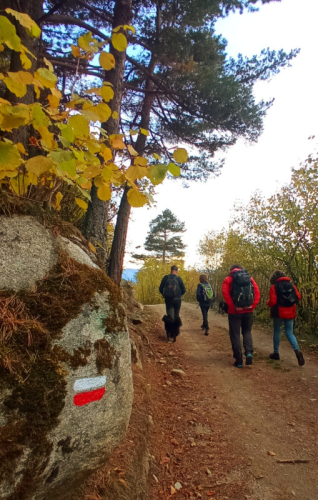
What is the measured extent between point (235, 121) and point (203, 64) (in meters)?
1.56

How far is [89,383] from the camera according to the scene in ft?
6.47

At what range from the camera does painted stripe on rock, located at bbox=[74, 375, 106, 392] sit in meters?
1.91

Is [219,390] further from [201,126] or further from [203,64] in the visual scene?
[203,64]

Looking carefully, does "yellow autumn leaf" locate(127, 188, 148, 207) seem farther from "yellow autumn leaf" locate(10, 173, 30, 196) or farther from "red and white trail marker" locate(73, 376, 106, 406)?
"red and white trail marker" locate(73, 376, 106, 406)

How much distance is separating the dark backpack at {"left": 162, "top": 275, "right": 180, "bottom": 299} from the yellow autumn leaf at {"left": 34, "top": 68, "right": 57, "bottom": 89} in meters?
6.31

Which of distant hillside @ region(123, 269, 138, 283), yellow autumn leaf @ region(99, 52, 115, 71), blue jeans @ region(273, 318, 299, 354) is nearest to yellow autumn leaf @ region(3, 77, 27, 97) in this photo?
yellow autumn leaf @ region(99, 52, 115, 71)

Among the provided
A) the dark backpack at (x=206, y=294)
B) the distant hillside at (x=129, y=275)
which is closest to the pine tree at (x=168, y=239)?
the distant hillside at (x=129, y=275)

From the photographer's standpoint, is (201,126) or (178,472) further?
(201,126)

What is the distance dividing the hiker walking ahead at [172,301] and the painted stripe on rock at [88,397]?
567 centimetres

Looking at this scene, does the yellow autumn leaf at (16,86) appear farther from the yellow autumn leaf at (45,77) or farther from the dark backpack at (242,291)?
the dark backpack at (242,291)

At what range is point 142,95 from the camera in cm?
876

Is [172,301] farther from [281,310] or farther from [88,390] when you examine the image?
[88,390]

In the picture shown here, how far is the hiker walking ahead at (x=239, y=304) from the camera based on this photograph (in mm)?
5555

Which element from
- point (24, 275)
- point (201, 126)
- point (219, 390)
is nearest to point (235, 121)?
point (201, 126)
